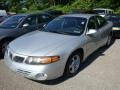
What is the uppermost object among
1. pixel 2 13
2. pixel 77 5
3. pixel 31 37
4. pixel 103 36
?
pixel 31 37

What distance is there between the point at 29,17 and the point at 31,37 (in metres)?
2.84

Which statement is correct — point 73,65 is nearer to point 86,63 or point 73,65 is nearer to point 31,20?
point 86,63

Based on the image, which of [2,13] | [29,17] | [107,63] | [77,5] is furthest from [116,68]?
[77,5]

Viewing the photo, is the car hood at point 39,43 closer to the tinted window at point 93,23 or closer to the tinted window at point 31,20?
the tinted window at point 93,23

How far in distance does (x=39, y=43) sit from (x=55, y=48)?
539 mm

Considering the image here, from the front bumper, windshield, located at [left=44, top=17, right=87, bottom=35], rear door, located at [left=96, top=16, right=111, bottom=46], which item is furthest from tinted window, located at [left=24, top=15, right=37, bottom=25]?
the front bumper

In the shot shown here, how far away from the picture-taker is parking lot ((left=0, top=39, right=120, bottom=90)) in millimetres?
4824

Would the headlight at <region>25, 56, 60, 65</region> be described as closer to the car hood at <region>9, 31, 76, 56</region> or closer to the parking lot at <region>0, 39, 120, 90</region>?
the car hood at <region>9, 31, 76, 56</region>

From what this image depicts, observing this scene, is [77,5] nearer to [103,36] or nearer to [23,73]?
[103,36]

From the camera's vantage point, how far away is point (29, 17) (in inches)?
333

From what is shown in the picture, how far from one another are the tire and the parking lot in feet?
0.41

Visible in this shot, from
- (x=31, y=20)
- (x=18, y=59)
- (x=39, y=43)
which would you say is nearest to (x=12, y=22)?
(x=31, y=20)

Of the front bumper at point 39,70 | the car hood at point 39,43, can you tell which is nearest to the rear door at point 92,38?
the car hood at point 39,43

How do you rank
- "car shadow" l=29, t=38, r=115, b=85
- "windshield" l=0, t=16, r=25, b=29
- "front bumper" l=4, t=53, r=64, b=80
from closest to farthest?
"front bumper" l=4, t=53, r=64, b=80
"car shadow" l=29, t=38, r=115, b=85
"windshield" l=0, t=16, r=25, b=29
